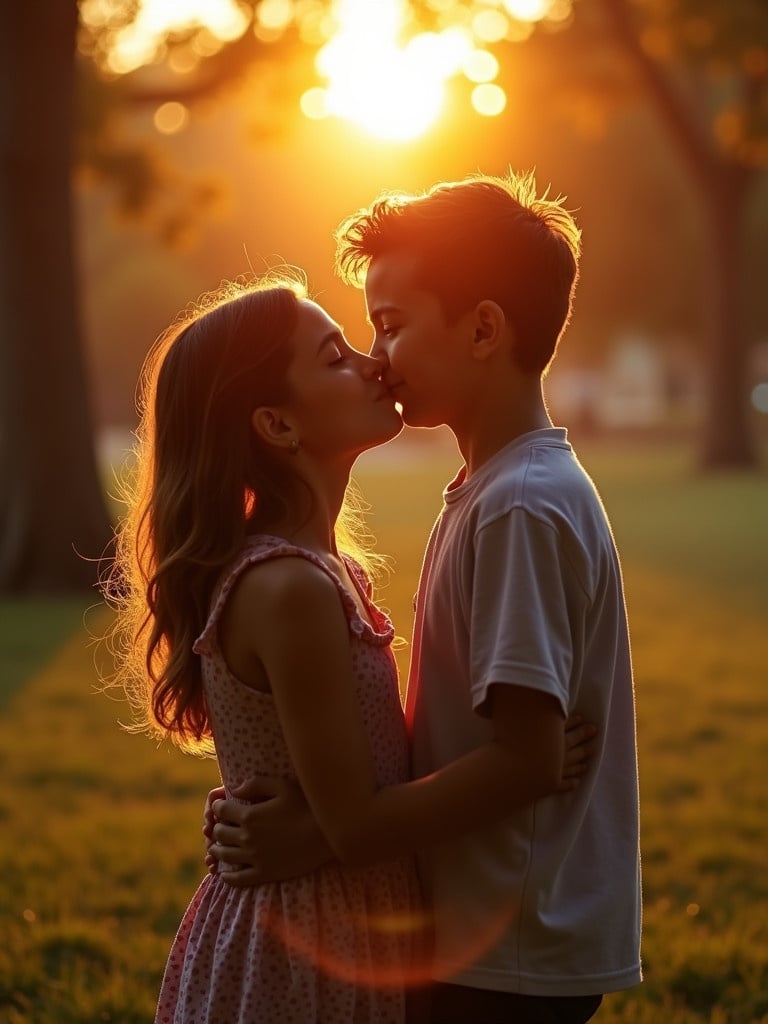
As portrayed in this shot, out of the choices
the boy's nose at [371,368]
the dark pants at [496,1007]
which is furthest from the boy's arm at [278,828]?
the boy's nose at [371,368]

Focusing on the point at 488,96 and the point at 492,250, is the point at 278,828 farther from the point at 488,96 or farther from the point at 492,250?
the point at 488,96

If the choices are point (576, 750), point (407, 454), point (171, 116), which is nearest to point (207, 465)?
point (576, 750)

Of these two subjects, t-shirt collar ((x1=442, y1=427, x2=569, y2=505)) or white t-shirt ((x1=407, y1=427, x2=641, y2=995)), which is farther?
t-shirt collar ((x1=442, y1=427, x2=569, y2=505))

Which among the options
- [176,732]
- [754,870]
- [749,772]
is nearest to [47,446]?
[749,772]

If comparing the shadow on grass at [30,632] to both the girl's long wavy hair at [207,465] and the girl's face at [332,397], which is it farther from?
the girl's face at [332,397]

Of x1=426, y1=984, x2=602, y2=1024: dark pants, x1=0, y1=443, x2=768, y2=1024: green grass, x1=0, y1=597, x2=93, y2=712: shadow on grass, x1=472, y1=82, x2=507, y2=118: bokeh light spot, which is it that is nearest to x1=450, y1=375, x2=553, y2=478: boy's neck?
x1=426, y1=984, x2=602, y2=1024: dark pants

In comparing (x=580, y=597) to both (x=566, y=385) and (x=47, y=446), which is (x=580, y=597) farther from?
(x=566, y=385)

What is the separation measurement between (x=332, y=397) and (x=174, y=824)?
12.8ft

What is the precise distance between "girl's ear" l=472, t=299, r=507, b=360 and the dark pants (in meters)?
1.00

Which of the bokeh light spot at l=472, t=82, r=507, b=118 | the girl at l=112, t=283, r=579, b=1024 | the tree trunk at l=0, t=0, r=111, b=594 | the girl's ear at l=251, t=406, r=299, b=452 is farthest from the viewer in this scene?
the bokeh light spot at l=472, t=82, r=507, b=118

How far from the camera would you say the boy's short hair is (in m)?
2.33

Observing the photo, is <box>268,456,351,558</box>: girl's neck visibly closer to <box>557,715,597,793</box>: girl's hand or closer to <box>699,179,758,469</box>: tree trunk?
<box>557,715,597,793</box>: girl's hand

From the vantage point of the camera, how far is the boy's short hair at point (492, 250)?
2328mm

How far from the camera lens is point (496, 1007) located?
7.28 feet
